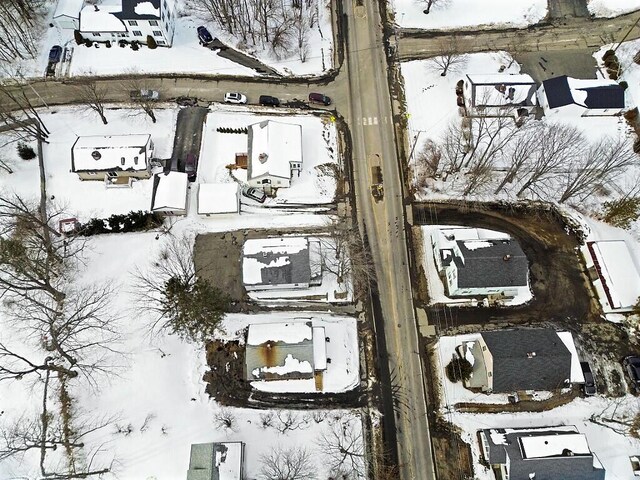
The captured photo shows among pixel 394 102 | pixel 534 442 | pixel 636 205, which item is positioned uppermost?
pixel 394 102

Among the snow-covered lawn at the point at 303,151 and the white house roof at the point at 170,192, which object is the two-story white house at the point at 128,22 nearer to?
the snow-covered lawn at the point at 303,151

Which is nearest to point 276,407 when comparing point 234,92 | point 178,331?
point 178,331

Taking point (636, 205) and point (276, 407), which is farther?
point (636, 205)

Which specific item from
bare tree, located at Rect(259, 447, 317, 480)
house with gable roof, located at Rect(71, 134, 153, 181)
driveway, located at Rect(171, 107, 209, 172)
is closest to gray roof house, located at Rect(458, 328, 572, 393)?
bare tree, located at Rect(259, 447, 317, 480)

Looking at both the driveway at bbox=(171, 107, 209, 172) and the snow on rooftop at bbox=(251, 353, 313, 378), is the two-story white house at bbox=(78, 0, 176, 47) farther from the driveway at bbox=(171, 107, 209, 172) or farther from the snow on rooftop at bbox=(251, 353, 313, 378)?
the snow on rooftop at bbox=(251, 353, 313, 378)

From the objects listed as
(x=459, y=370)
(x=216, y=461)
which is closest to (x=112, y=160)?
(x=216, y=461)

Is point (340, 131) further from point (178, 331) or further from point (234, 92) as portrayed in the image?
point (178, 331)
